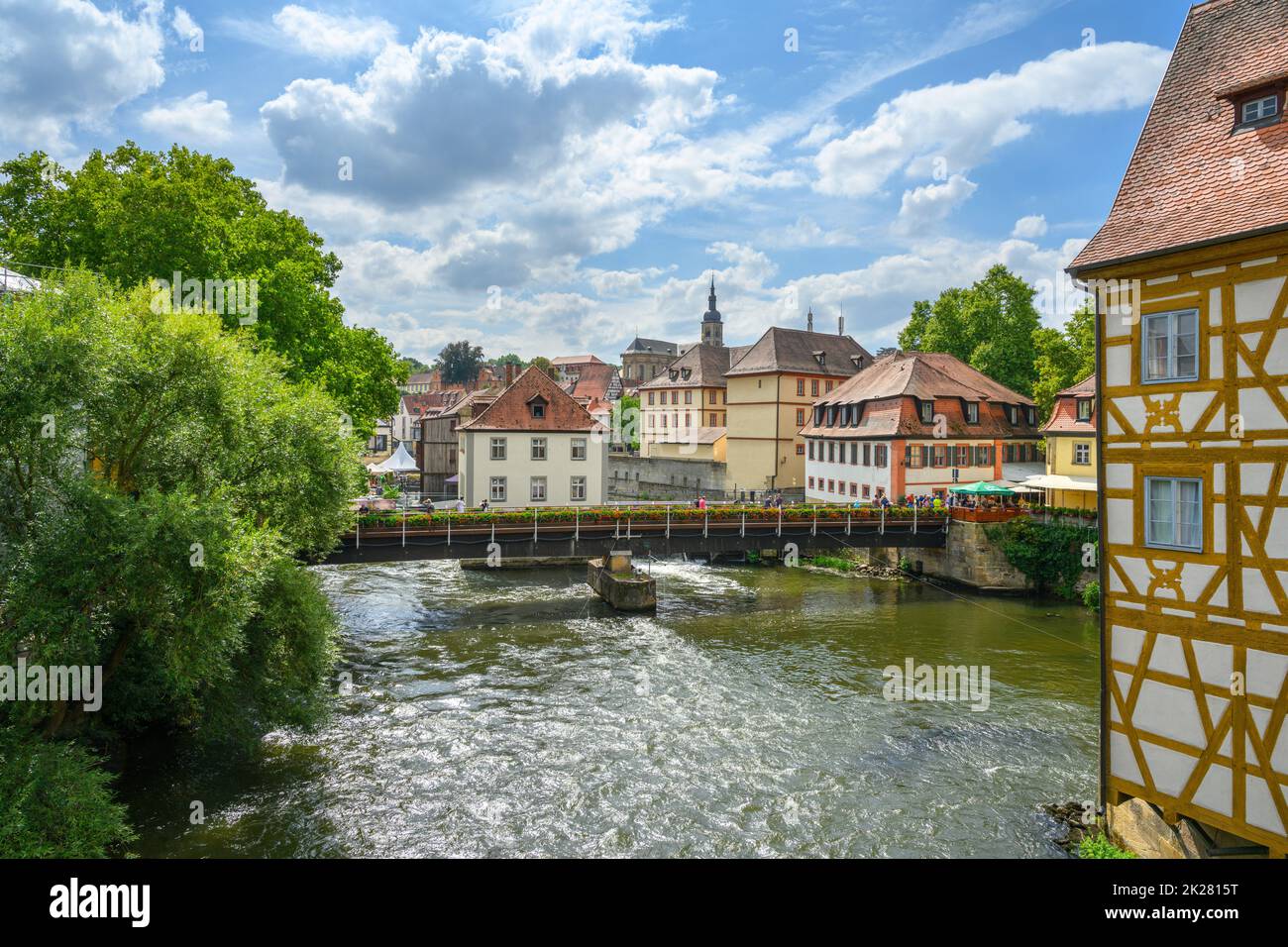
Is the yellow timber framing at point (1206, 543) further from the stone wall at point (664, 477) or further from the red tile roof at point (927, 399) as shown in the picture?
the stone wall at point (664, 477)

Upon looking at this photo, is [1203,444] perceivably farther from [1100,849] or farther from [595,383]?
[595,383]

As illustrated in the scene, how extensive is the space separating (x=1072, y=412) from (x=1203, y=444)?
29365mm

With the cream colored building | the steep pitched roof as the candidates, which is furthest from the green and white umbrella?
the steep pitched roof

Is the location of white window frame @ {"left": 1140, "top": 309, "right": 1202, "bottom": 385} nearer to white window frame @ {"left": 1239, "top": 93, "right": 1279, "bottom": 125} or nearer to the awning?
white window frame @ {"left": 1239, "top": 93, "right": 1279, "bottom": 125}

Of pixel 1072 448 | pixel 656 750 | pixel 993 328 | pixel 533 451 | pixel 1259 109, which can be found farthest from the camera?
pixel 993 328

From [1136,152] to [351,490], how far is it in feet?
56.4

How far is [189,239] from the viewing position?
29609mm

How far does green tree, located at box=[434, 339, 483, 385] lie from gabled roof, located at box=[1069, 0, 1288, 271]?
125887 mm

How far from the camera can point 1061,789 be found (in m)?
15.7

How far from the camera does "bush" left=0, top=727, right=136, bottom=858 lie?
10.4 m

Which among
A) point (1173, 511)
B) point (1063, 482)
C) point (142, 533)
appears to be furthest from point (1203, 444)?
point (1063, 482)

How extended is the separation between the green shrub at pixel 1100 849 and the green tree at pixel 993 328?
48.4m
